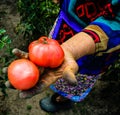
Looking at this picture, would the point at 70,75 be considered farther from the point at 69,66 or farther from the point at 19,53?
the point at 19,53

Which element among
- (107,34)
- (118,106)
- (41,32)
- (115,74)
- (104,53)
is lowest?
(118,106)

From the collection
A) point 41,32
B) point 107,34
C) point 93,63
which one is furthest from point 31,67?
point 41,32

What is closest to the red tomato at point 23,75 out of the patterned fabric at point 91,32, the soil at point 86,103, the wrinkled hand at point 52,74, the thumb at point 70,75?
the wrinkled hand at point 52,74

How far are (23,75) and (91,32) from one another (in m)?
→ 0.49

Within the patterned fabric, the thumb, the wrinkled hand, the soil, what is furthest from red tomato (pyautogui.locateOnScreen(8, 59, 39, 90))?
the soil

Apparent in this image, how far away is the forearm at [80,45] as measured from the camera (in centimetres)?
173

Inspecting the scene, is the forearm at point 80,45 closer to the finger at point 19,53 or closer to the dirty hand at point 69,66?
the dirty hand at point 69,66

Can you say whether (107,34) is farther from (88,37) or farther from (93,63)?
(93,63)

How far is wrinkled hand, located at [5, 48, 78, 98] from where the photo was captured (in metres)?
1.55

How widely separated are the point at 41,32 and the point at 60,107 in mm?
820

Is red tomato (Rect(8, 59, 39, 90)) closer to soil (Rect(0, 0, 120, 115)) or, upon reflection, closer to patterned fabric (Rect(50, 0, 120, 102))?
patterned fabric (Rect(50, 0, 120, 102))

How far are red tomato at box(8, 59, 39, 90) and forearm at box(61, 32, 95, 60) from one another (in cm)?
24

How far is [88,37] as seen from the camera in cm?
177

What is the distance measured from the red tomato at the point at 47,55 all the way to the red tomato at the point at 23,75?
0.05 meters
